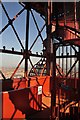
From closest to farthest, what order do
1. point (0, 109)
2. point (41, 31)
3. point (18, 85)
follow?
point (0, 109)
point (18, 85)
point (41, 31)

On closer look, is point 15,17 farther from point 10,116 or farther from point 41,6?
point 10,116

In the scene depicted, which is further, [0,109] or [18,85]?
[18,85]

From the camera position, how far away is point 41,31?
651 inches

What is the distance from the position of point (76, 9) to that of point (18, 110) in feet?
17.4

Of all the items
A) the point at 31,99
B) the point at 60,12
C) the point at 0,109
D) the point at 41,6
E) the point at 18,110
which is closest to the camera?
the point at 0,109

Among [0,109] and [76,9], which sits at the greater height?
[76,9]

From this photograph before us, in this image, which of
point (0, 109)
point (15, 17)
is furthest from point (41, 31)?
point (0, 109)

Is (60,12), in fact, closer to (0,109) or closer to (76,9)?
(76,9)

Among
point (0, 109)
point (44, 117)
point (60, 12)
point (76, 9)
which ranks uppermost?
point (60, 12)

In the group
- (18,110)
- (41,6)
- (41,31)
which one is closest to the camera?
(18,110)

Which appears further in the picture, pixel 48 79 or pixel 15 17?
pixel 48 79

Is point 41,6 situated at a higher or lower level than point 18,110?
higher

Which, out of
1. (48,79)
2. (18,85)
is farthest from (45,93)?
(18,85)

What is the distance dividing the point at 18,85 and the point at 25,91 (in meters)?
3.22
